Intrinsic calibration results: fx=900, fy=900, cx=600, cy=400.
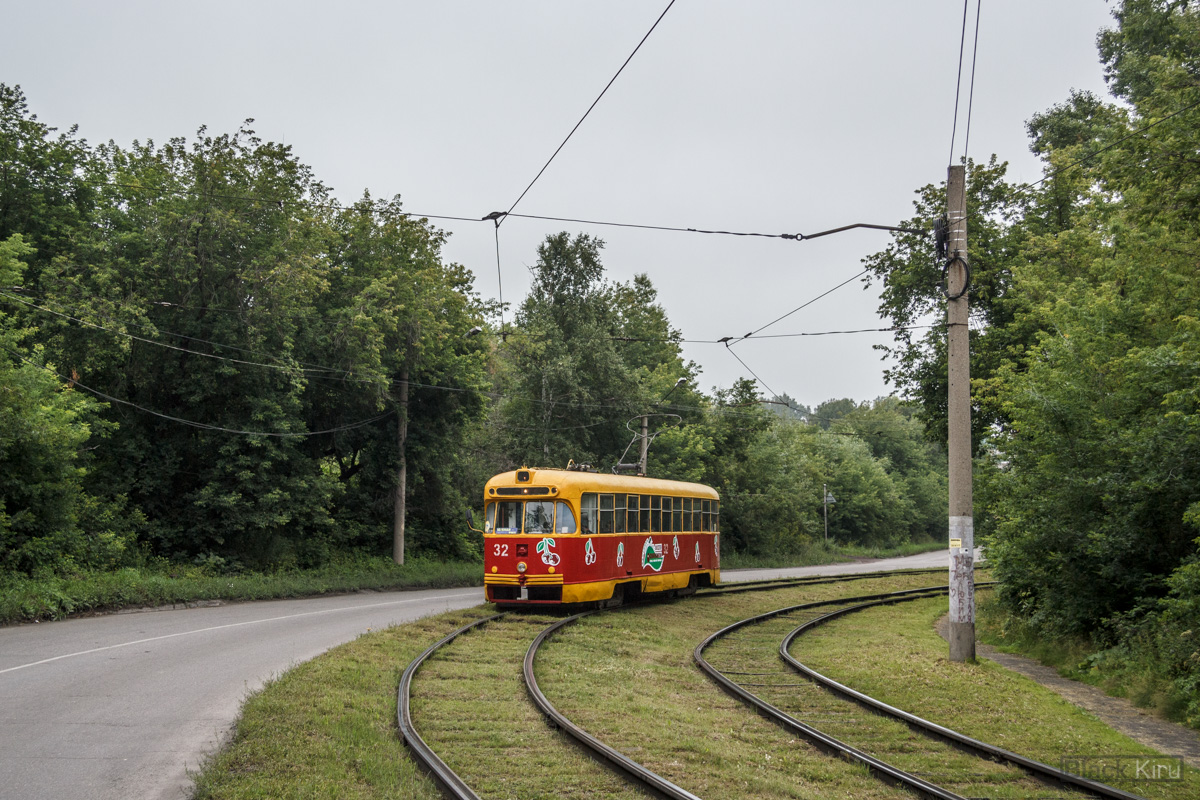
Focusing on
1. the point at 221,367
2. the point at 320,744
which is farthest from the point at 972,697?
the point at 221,367

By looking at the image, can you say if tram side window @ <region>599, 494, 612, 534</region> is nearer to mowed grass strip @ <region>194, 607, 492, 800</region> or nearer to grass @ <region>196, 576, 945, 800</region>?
grass @ <region>196, 576, 945, 800</region>

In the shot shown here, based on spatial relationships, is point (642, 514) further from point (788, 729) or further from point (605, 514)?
point (788, 729)

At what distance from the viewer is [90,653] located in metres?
13.1

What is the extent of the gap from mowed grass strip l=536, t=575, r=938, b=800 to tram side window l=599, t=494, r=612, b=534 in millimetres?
2587

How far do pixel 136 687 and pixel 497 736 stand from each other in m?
5.02

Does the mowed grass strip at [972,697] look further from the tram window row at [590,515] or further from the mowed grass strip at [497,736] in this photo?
the tram window row at [590,515]

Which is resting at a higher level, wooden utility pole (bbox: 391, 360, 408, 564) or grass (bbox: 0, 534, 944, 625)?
wooden utility pole (bbox: 391, 360, 408, 564)

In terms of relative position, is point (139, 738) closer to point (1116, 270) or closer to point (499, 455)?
point (1116, 270)

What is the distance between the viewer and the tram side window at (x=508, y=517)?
18.8 metres

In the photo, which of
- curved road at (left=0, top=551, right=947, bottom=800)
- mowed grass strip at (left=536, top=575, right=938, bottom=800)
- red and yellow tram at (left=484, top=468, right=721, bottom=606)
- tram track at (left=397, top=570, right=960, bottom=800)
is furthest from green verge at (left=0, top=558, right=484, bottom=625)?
mowed grass strip at (left=536, top=575, right=938, bottom=800)

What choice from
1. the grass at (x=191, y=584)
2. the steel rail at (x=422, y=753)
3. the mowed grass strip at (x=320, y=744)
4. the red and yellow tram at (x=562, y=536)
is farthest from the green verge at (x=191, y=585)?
the steel rail at (x=422, y=753)

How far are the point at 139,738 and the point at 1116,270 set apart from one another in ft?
64.9

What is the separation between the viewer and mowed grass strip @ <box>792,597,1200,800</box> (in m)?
8.27

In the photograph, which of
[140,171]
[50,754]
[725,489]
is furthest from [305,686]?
[725,489]
